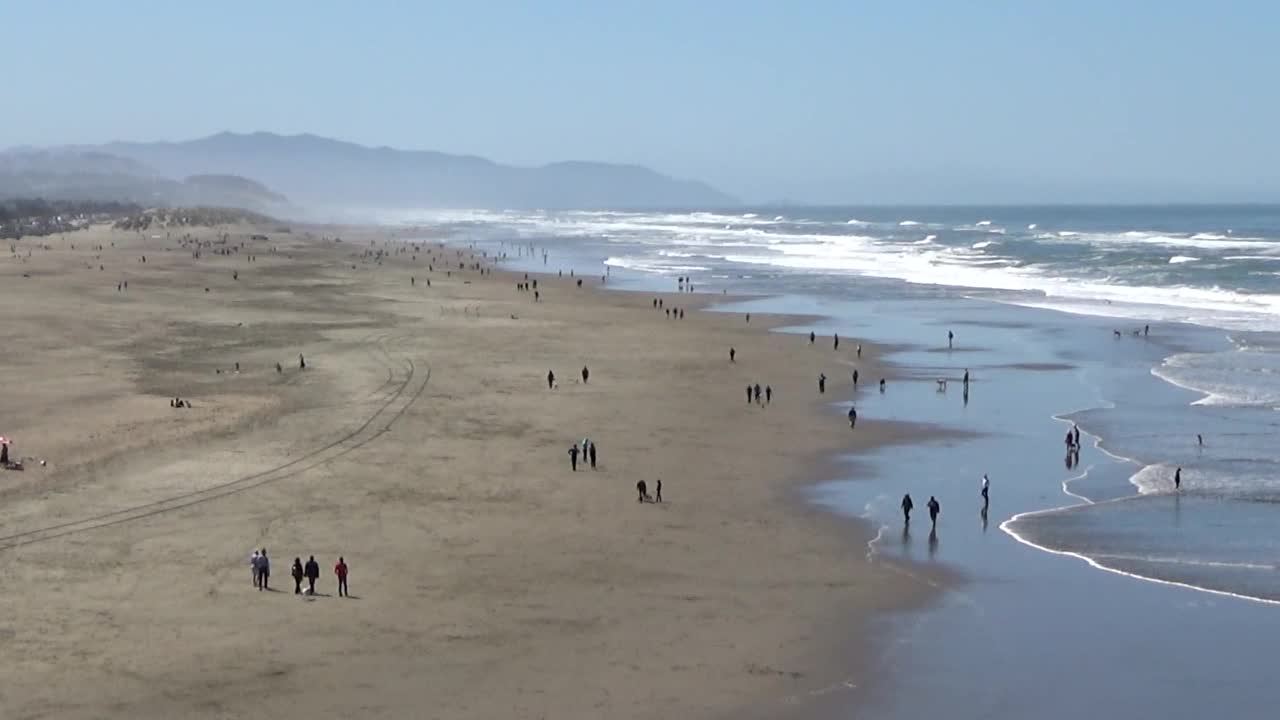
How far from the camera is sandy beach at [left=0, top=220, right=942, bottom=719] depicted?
17.1m

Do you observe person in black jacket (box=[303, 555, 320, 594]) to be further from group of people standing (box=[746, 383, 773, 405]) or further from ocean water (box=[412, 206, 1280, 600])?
group of people standing (box=[746, 383, 773, 405])

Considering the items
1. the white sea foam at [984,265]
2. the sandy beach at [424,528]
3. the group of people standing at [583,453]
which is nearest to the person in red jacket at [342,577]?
the sandy beach at [424,528]

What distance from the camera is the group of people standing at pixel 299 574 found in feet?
65.8

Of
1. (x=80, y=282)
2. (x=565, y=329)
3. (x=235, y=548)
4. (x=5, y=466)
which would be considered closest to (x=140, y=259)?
(x=80, y=282)

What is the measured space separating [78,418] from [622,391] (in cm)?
1464

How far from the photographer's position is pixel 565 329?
180 ft

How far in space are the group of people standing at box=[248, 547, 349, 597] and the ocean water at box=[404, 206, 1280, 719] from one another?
7855 mm

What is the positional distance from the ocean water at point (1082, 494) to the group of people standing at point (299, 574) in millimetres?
7855

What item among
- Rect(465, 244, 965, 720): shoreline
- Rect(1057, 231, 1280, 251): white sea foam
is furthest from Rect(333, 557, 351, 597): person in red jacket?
Rect(1057, 231, 1280, 251): white sea foam

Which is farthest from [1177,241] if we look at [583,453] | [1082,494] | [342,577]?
[342,577]

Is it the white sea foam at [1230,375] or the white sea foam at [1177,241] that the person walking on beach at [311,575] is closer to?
the white sea foam at [1230,375]

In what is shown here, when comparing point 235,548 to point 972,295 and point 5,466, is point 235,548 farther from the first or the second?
point 972,295

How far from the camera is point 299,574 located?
2002 cm

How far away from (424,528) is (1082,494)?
43.0 feet
